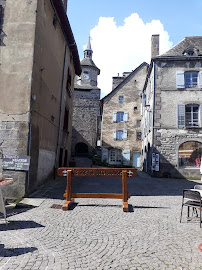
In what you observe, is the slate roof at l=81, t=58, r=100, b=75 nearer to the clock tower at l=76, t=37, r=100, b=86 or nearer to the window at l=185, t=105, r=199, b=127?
the clock tower at l=76, t=37, r=100, b=86

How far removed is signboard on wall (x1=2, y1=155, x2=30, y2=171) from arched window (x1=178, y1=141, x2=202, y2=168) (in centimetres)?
1015

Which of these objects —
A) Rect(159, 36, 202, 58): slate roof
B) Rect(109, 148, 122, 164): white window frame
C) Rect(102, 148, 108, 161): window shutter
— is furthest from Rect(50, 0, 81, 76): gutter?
Rect(109, 148, 122, 164): white window frame

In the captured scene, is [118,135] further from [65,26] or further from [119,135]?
[65,26]

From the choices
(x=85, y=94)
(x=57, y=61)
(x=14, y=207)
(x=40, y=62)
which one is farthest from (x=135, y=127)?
(x=14, y=207)

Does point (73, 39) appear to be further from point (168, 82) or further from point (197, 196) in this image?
point (197, 196)

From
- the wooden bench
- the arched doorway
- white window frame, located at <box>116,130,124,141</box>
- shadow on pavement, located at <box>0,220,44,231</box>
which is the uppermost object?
white window frame, located at <box>116,130,124,141</box>

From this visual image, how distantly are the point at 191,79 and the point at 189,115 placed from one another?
2410 mm

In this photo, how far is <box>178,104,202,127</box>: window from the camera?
44.8 feet

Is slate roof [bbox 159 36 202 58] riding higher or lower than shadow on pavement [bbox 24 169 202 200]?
higher

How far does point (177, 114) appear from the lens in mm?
13766

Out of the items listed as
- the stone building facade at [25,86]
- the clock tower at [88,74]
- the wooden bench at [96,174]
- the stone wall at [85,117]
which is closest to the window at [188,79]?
the stone building facade at [25,86]

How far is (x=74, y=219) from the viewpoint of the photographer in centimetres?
467

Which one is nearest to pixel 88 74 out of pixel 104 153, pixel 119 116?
pixel 119 116

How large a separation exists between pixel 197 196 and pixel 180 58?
12093 mm
